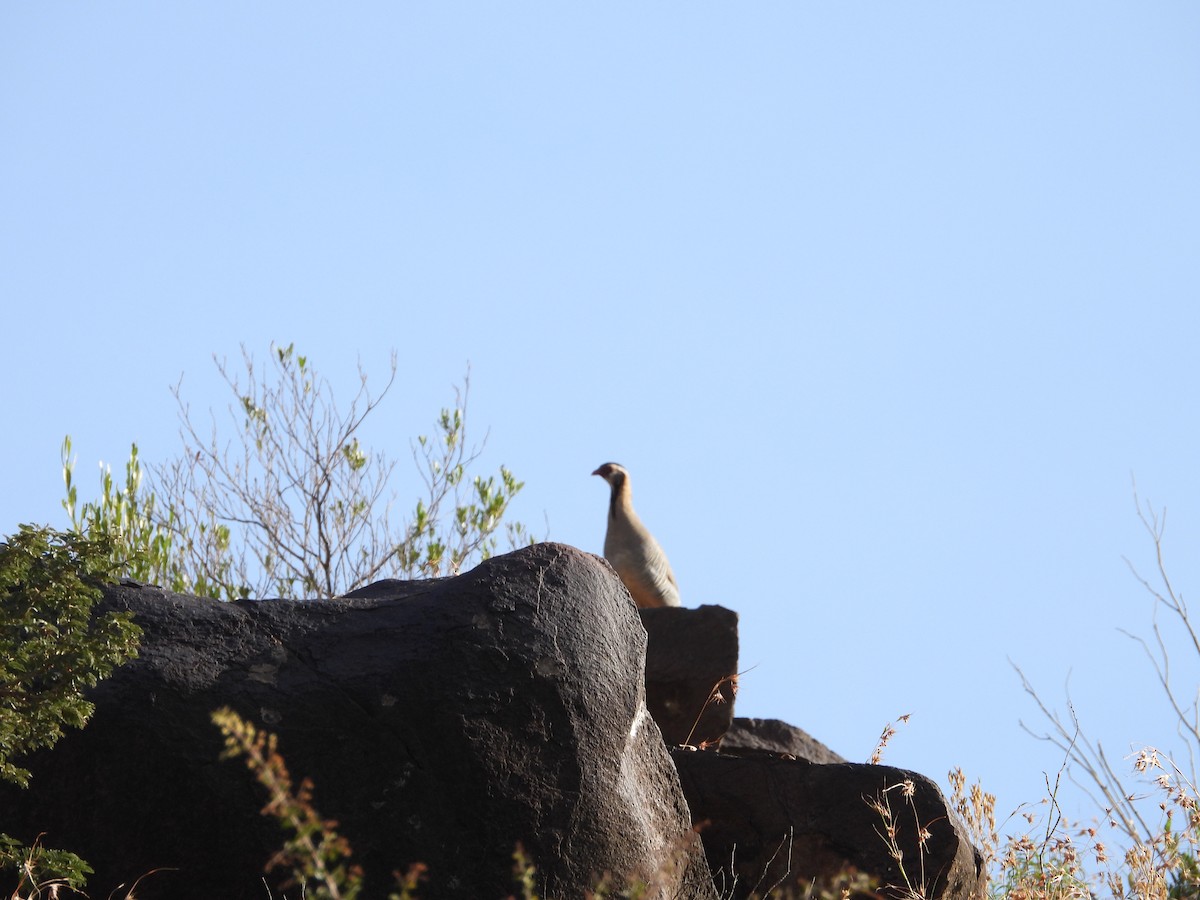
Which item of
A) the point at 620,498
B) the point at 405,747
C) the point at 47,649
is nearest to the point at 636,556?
the point at 620,498

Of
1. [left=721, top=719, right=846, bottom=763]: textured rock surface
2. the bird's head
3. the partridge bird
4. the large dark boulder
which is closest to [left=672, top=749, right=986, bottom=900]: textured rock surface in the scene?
the large dark boulder

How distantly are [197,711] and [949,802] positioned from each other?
3.29m

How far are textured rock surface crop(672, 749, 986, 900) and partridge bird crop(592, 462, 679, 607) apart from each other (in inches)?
132

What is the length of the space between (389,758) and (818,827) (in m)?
2.10

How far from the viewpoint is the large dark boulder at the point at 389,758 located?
481 centimetres

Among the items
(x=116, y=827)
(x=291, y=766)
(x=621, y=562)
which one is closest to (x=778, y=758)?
(x=291, y=766)

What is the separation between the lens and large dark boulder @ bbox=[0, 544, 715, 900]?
481cm

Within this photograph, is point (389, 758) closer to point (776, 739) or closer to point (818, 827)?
point (818, 827)

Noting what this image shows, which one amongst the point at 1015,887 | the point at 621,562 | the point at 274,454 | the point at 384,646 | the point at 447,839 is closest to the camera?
the point at 447,839

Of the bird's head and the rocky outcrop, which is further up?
the bird's head

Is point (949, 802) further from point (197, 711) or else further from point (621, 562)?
point (621, 562)

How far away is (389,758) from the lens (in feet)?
16.1

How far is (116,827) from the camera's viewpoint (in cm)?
486

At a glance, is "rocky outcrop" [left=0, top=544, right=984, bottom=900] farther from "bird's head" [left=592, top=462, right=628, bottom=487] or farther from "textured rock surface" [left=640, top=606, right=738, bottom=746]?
"bird's head" [left=592, top=462, right=628, bottom=487]
